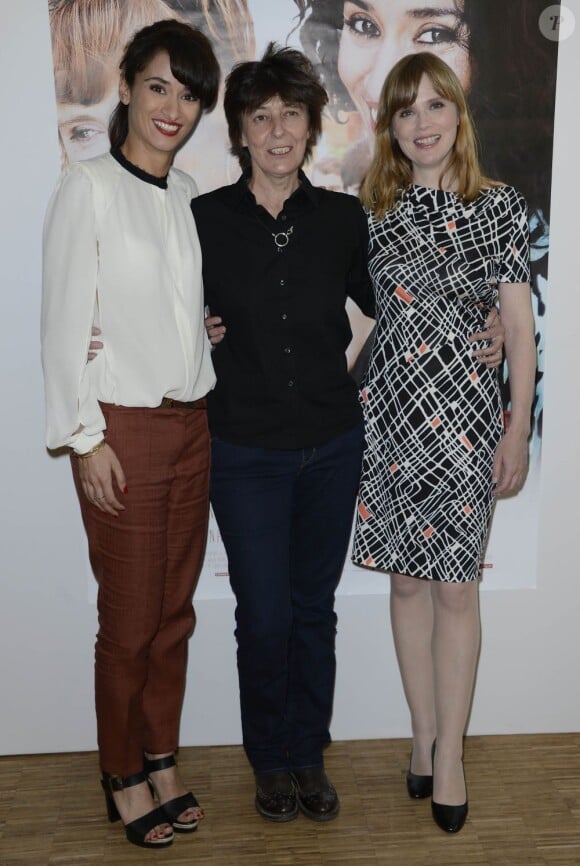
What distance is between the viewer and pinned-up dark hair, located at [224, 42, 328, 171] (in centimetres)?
207

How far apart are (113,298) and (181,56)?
552mm

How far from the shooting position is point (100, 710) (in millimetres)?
2174

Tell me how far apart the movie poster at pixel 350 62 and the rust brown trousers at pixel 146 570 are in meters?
0.80

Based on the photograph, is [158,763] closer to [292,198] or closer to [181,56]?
[292,198]

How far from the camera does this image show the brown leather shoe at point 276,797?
7.54 ft

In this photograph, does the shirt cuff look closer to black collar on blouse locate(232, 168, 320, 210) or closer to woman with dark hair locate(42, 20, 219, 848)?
woman with dark hair locate(42, 20, 219, 848)

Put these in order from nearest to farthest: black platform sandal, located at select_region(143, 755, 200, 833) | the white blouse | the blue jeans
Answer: the white blouse < the blue jeans < black platform sandal, located at select_region(143, 755, 200, 833)

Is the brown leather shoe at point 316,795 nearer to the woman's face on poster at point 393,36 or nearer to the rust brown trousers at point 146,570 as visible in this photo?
the rust brown trousers at point 146,570

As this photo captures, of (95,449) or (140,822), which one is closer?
(95,449)

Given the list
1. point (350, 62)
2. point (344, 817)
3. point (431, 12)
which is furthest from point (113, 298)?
point (344, 817)

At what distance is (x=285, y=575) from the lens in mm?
2223

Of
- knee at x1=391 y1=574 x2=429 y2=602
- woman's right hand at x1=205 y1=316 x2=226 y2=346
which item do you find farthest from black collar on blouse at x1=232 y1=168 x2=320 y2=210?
knee at x1=391 y1=574 x2=429 y2=602

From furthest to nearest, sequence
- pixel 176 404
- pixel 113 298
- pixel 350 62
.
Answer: pixel 350 62
pixel 176 404
pixel 113 298

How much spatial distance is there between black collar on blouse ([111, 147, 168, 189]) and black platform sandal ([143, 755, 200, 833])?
141 cm
